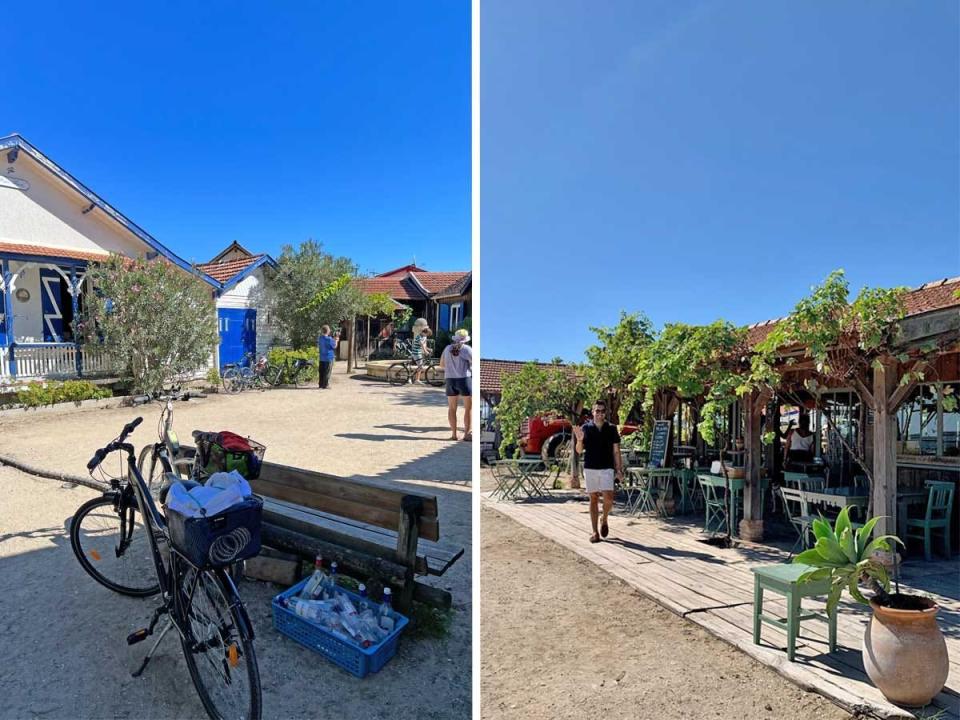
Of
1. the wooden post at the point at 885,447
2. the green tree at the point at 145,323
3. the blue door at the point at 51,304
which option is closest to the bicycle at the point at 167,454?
the wooden post at the point at 885,447

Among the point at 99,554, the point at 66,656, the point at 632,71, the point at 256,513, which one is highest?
the point at 632,71

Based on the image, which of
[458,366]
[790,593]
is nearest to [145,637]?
[790,593]

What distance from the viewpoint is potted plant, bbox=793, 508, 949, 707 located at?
2.96m

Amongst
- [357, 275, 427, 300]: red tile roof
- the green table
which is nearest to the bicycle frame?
the green table

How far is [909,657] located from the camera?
9.76 feet

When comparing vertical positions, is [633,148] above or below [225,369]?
above

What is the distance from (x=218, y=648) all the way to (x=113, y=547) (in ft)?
5.52

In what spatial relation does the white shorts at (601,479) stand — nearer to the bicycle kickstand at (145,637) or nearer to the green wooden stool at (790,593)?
the green wooden stool at (790,593)

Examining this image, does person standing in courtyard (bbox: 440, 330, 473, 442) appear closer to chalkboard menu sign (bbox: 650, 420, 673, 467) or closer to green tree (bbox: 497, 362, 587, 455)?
green tree (bbox: 497, 362, 587, 455)

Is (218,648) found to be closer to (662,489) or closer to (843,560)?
(843,560)

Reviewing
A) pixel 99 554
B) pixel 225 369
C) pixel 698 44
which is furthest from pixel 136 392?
pixel 698 44

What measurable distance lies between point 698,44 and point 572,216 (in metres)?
1.79

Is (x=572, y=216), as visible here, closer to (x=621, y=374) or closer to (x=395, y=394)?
(x=621, y=374)

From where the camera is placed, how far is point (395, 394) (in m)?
14.2
